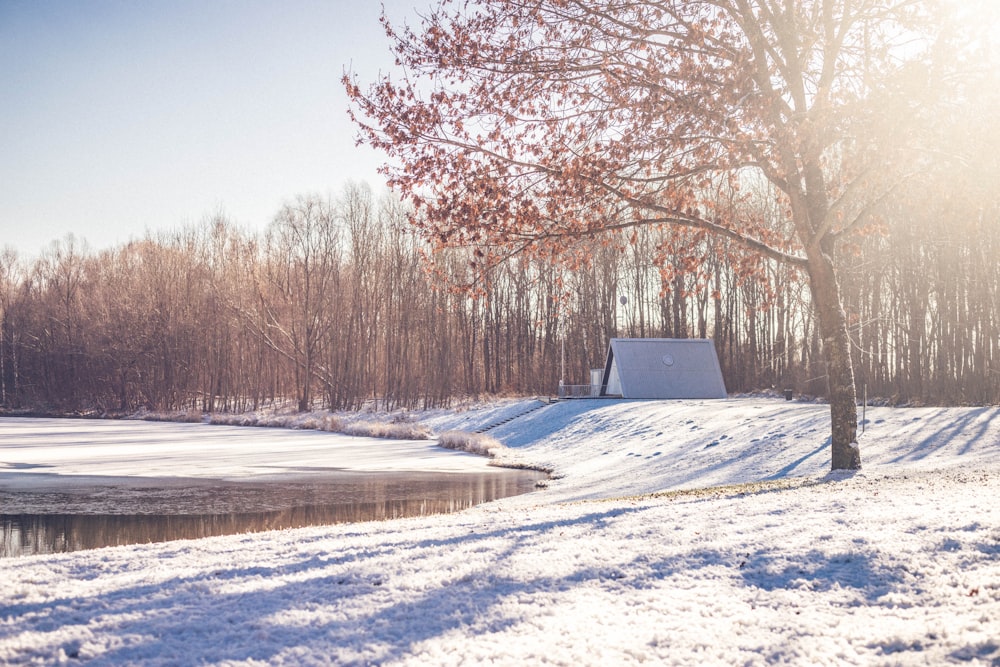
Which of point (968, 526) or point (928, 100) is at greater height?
point (928, 100)

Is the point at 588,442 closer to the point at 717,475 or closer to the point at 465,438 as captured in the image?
the point at 465,438

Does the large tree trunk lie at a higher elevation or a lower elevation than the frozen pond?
higher

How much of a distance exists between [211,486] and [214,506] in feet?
10.6

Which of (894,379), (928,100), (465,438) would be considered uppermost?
(928,100)

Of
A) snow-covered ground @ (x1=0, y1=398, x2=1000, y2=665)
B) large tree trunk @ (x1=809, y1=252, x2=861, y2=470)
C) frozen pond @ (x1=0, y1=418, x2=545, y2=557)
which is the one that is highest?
large tree trunk @ (x1=809, y1=252, x2=861, y2=470)

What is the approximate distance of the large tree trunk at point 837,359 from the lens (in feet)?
37.7

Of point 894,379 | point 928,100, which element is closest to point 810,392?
point 894,379

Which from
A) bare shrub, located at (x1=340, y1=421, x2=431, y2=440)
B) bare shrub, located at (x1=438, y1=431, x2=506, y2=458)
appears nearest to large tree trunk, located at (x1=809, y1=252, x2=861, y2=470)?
bare shrub, located at (x1=438, y1=431, x2=506, y2=458)

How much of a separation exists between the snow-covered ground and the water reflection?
4.81 meters

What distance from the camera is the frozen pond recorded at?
12.8 meters

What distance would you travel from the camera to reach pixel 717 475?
16.6 m

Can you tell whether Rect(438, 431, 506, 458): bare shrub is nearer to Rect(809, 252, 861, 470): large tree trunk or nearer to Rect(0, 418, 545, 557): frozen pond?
Rect(0, 418, 545, 557): frozen pond

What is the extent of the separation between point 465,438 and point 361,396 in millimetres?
21588

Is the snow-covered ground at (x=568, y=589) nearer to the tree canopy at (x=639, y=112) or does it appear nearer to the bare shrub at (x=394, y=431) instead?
the tree canopy at (x=639, y=112)
